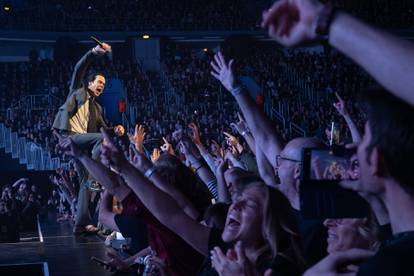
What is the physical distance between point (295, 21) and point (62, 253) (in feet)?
20.1

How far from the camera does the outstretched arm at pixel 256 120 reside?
11.1 feet

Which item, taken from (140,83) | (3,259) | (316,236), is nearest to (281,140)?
(316,236)

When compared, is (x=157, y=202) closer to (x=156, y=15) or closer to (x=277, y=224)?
(x=277, y=224)

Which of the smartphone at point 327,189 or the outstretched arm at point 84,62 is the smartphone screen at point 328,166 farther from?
the outstretched arm at point 84,62

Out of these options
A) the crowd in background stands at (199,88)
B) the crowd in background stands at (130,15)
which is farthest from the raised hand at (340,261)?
the crowd in background stands at (130,15)

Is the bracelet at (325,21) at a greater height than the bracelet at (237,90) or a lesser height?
greater

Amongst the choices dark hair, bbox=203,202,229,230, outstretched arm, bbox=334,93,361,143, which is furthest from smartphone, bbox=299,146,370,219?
dark hair, bbox=203,202,229,230

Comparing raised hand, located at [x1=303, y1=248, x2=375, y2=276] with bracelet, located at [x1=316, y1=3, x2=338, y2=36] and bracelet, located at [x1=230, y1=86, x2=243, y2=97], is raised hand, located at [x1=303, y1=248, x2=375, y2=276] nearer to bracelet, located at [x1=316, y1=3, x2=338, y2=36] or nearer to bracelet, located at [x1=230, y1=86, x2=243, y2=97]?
bracelet, located at [x1=316, y1=3, x2=338, y2=36]

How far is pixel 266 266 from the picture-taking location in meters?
2.54

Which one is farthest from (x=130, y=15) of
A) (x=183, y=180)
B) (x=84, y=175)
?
(x=183, y=180)

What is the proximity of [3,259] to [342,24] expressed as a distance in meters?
6.16

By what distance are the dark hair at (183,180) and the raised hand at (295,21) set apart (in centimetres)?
244

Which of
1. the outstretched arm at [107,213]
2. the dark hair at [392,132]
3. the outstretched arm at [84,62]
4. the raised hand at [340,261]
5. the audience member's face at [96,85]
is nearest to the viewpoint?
the dark hair at [392,132]

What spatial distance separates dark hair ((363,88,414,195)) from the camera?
150 cm
